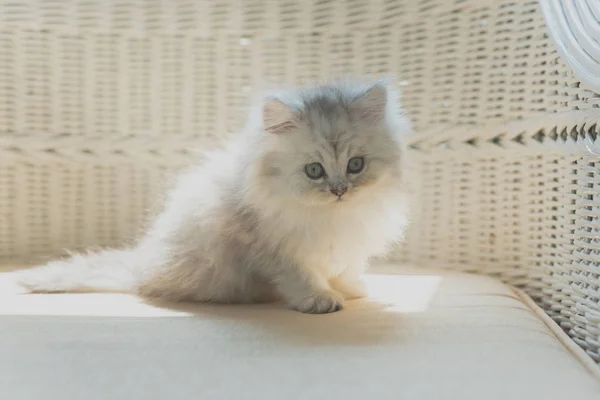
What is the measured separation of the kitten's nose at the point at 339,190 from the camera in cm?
156

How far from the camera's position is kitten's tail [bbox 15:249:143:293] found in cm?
181

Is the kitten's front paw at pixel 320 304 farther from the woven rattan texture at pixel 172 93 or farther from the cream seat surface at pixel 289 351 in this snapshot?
the woven rattan texture at pixel 172 93

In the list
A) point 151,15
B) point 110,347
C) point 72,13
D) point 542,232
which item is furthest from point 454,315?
point 72,13

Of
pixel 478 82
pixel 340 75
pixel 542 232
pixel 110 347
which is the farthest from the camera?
pixel 340 75

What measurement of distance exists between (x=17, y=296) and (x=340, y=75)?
114 cm

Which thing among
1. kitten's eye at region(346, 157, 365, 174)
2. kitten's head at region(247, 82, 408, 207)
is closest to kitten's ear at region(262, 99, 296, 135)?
kitten's head at region(247, 82, 408, 207)

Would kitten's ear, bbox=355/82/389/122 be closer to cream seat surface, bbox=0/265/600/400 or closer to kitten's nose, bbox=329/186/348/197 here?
kitten's nose, bbox=329/186/348/197

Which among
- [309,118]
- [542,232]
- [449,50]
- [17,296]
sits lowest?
[17,296]

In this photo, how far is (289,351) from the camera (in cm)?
127

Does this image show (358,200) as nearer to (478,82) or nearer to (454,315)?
(454,315)

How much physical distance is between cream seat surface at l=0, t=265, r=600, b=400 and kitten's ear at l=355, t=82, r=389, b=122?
0.45 metres

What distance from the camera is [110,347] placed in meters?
1.30

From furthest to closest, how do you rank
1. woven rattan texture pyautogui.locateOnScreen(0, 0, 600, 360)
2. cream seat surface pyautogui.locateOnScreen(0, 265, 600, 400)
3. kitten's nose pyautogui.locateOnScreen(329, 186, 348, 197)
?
woven rattan texture pyautogui.locateOnScreen(0, 0, 600, 360)
kitten's nose pyautogui.locateOnScreen(329, 186, 348, 197)
cream seat surface pyautogui.locateOnScreen(0, 265, 600, 400)

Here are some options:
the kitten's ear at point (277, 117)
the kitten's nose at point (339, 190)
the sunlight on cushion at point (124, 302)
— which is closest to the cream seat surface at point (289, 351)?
the sunlight on cushion at point (124, 302)
